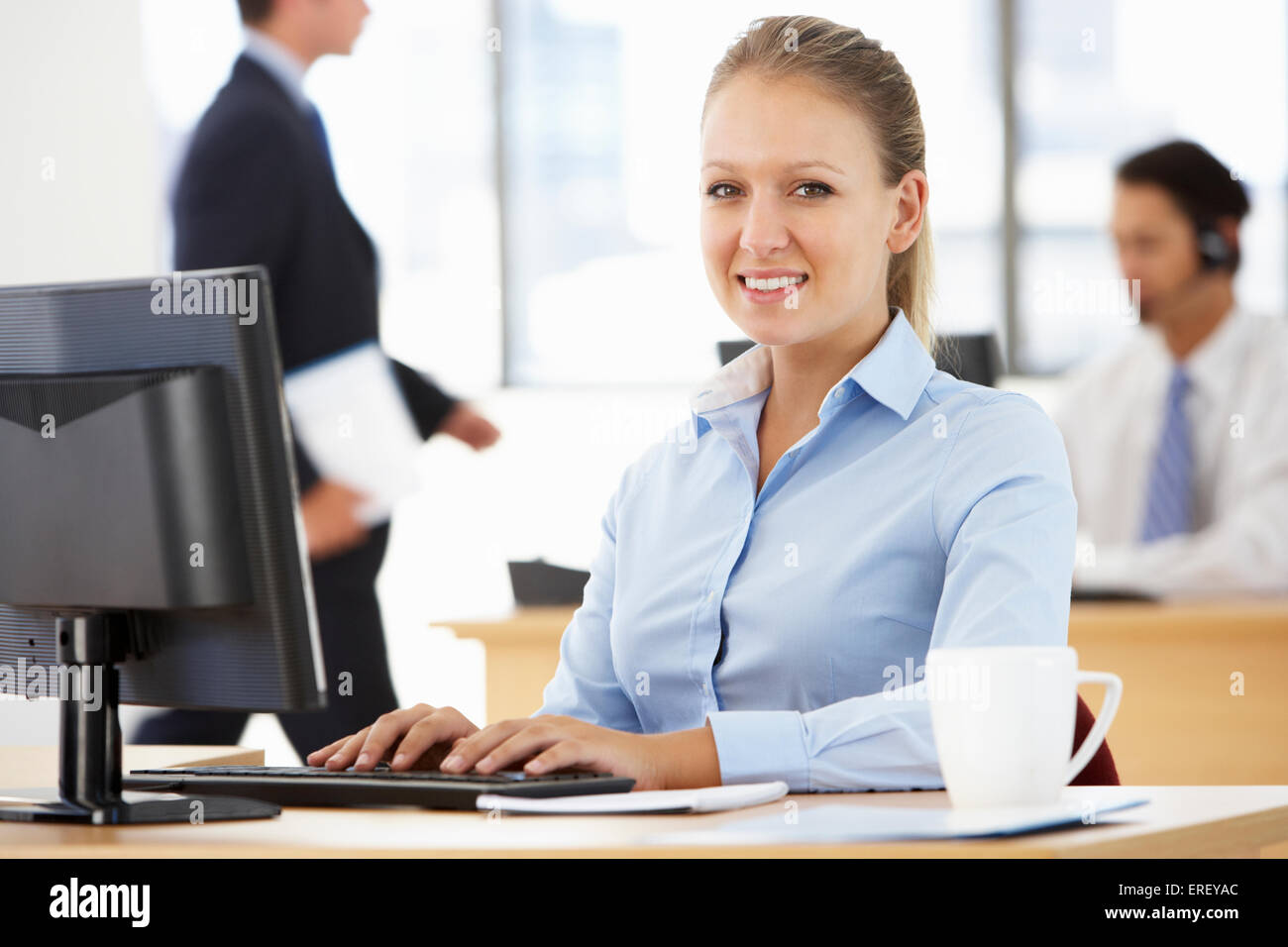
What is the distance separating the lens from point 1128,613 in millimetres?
2695

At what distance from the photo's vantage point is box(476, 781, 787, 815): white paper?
1016 mm

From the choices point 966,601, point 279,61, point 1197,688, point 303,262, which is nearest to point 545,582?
point 303,262

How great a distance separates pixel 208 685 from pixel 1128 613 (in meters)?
1.93

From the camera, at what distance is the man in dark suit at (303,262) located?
93.3 inches

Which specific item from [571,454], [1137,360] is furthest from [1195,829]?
[571,454]

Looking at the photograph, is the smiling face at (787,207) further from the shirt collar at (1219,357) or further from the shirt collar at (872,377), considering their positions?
the shirt collar at (1219,357)

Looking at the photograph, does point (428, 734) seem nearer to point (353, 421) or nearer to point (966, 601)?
point (966, 601)

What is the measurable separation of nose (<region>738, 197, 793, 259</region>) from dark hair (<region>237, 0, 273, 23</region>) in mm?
1394

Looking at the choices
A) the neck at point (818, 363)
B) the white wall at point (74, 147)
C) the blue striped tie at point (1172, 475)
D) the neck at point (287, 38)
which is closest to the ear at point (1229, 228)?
the blue striped tie at point (1172, 475)

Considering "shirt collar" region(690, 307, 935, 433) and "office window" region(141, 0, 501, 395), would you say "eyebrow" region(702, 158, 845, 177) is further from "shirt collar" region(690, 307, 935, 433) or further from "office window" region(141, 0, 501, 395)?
"office window" region(141, 0, 501, 395)

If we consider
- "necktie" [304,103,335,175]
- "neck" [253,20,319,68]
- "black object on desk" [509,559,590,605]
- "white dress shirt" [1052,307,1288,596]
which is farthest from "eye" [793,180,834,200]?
"white dress shirt" [1052,307,1288,596]

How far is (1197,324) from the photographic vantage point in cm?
391

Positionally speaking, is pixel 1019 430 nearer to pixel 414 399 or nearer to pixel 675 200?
pixel 414 399
